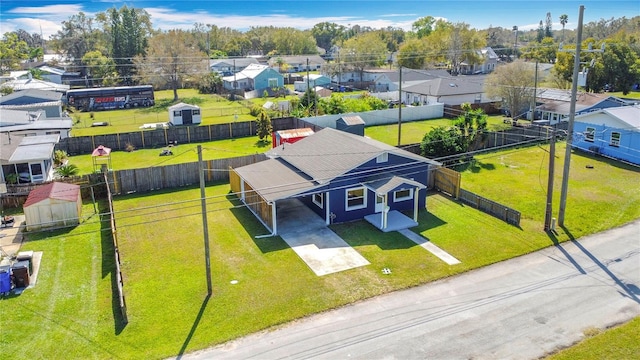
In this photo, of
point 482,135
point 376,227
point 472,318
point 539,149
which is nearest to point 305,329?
point 472,318

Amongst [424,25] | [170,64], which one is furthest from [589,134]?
[424,25]

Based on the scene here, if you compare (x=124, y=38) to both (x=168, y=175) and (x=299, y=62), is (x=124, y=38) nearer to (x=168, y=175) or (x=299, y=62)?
(x=299, y=62)

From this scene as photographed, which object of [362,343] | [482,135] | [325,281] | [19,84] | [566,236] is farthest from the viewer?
[19,84]

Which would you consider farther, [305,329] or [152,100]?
[152,100]

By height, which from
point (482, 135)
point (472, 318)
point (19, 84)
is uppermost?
point (19, 84)

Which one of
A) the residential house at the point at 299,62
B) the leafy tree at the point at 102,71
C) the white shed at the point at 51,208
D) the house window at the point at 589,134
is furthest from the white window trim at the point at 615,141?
the leafy tree at the point at 102,71

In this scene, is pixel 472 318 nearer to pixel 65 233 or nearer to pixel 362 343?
pixel 362 343

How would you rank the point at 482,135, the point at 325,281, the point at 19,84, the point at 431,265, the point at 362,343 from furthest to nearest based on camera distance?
1. the point at 19,84
2. the point at 482,135
3. the point at 431,265
4. the point at 325,281
5. the point at 362,343
